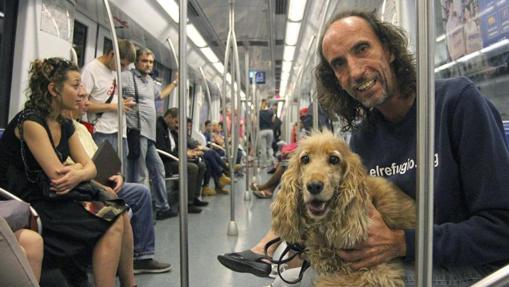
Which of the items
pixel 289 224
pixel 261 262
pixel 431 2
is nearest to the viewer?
pixel 431 2

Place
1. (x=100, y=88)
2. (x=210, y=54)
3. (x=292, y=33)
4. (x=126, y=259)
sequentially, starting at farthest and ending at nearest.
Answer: (x=292, y=33) < (x=210, y=54) < (x=100, y=88) < (x=126, y=259)

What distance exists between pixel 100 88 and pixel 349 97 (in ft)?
7.10

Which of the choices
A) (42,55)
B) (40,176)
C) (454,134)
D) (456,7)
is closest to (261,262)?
(454,134)

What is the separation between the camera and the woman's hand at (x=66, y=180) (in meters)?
1.72

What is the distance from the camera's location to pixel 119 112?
2.61 metres

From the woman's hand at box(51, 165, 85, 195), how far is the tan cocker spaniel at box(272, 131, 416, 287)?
1.00 meters

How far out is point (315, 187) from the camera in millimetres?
1041

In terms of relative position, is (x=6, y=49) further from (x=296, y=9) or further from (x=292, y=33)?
(x=292, y=33)

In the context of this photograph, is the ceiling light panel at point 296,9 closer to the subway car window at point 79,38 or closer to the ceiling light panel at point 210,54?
the ceiling light panel at point 210,54

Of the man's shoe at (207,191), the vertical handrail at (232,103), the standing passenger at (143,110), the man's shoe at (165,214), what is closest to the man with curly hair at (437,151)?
the vertical handrail at (232,103)

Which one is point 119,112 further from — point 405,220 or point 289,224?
point 405,220

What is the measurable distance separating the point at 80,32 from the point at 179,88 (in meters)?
3.47

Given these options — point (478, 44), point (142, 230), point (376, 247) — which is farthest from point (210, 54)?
point (376, 247)

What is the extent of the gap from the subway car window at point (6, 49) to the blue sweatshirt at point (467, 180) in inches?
133
